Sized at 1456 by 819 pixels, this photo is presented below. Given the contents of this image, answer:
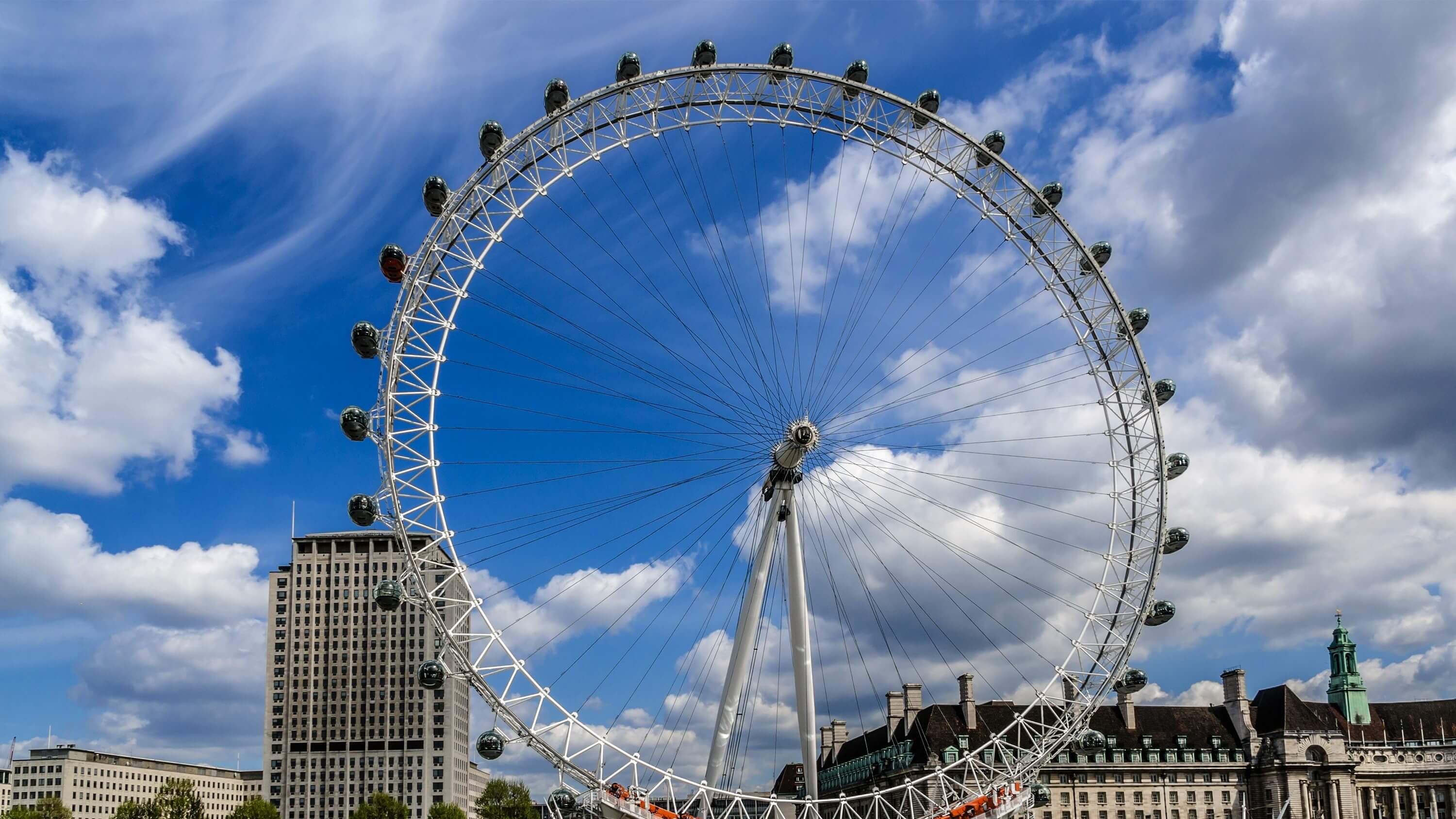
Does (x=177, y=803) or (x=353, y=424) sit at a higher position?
(x=353, y=424)

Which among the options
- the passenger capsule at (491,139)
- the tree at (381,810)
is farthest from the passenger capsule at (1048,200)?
the tree at (381,810)

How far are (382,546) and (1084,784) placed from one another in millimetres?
111781

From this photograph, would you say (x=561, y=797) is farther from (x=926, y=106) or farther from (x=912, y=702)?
(x=912, y=702)

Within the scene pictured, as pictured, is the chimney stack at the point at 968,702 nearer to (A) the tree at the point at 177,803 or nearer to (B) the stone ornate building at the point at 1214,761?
(B) the stone ornate building at the point at 1214,761

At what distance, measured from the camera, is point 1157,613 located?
63.6 metres

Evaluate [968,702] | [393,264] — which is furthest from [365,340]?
[968,702]

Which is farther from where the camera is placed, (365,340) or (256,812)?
(256,812)

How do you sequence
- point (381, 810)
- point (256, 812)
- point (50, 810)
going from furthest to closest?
point (50, 810) → point (381, 810) → point (256, 812)

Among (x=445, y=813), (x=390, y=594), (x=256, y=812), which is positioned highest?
(x=390, y=594)

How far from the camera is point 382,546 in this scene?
617 ft

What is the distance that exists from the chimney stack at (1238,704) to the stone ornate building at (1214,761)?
10cm

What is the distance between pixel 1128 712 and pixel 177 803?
3338 inches

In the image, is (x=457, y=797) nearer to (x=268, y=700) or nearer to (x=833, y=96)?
(x=268, y=700)

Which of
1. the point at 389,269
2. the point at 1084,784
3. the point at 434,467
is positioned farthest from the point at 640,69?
the point at 1084,784
